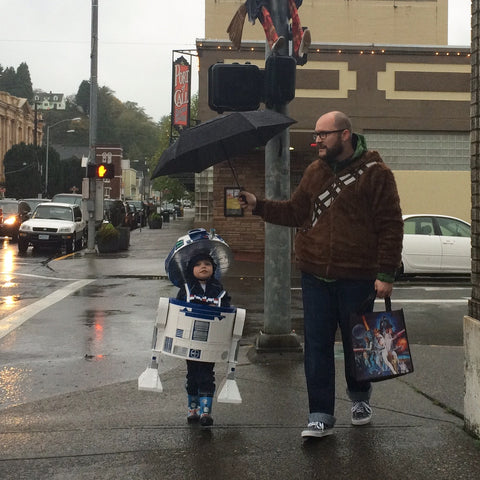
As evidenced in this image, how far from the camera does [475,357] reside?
14.1ft

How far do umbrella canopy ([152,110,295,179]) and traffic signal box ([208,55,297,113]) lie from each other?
4.96 ft

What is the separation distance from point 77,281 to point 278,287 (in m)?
7.86

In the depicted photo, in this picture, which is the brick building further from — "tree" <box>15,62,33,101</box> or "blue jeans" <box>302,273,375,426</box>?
"tree" <box>15,62,33,101</box>

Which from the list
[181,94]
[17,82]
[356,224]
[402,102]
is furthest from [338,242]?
[17,82]

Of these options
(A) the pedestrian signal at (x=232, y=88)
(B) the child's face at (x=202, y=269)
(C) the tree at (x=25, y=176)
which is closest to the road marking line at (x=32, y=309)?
(A) the pedestrian signal at (x=232, y=88)

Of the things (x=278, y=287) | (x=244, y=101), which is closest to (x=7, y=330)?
(x=278, y=287)

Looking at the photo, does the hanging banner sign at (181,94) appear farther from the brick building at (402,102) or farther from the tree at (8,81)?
the tree at (8,81)

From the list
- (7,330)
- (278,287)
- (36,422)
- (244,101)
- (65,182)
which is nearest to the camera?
(36,422)

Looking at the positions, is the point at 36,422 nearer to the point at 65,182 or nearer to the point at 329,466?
the point at 329,466

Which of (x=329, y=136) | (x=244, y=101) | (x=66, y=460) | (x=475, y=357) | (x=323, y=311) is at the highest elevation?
(x=244, y=101)

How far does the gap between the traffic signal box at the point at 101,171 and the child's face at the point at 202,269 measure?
16628 millimetres

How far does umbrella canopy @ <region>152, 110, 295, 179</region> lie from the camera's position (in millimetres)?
4387

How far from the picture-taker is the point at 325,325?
4383mm

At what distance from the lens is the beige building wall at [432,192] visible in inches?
778
